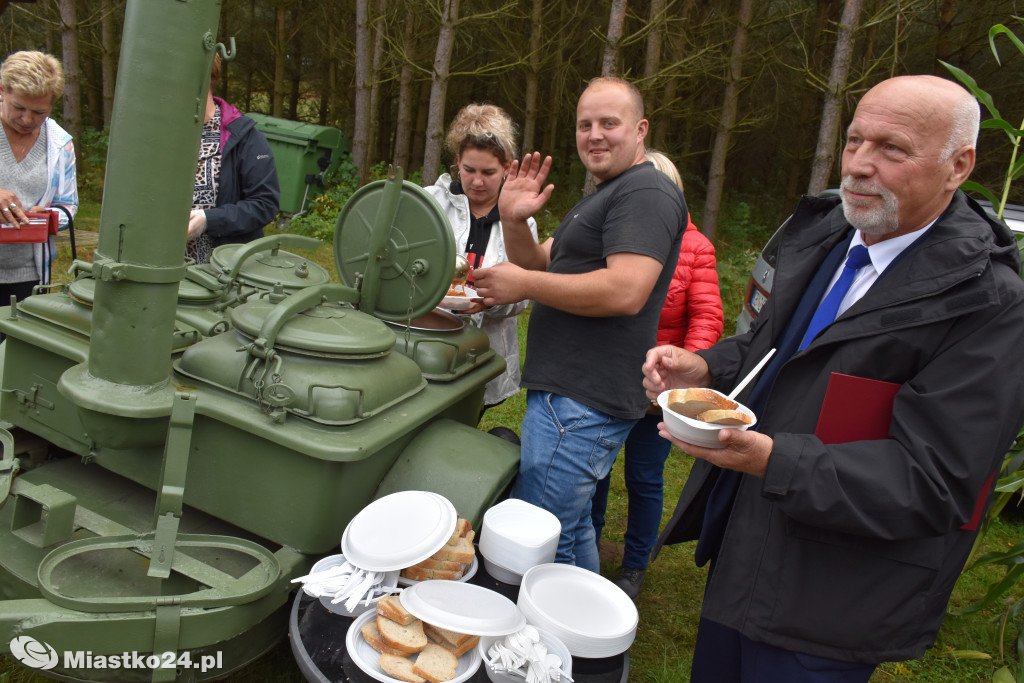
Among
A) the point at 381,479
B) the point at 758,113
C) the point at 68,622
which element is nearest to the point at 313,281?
the point at 381,479

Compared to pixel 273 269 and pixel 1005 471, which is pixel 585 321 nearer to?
pixel 273 269

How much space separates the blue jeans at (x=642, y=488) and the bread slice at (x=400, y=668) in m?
1.73

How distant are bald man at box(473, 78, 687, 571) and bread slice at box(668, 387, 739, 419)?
0.62 meters

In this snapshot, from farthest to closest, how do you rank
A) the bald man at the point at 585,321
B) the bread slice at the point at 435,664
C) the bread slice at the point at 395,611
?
the bald man at the point at 585,321
the bread slice at the point at 395,611
the bread slice at the point at 435,664

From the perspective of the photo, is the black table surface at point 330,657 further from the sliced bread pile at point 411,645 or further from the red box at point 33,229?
the red box at point 33,229

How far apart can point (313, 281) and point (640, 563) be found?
2.03 meters

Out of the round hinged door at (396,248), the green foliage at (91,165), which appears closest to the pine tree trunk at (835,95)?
the round hinged door at (396,248)

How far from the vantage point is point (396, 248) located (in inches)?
112

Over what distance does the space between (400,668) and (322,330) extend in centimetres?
106

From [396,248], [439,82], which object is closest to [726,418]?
[396,248]

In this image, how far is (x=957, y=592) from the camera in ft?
13.2

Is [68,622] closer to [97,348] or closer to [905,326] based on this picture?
[97,348]

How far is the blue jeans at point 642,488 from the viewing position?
3316 mm

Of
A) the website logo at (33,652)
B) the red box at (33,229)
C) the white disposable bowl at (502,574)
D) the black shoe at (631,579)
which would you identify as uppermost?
the red box at (33,229)
